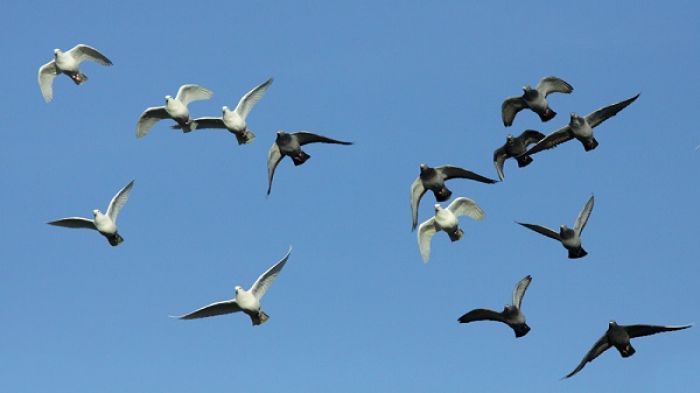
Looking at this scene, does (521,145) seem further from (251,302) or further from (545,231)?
(251,302)

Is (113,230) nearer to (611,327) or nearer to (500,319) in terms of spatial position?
(500,319)

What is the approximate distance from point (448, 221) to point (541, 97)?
5.15m

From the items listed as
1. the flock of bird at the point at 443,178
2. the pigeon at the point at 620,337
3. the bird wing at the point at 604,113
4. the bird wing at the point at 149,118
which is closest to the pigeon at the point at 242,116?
the flock of bird at the point at 443,178

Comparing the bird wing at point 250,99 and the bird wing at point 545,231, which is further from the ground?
the bird wing at point 250,99

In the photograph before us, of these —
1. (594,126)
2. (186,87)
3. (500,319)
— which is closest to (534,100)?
(594,126)

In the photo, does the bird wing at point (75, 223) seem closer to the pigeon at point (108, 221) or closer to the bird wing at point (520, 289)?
the pigeon at point (108, 221)

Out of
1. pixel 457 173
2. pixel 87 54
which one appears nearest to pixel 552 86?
pixel 457 173

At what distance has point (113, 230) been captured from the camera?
56125 mm

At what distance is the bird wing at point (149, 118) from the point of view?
55906 mm

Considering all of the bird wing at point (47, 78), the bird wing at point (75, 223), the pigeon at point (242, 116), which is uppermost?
the bird wing at point (47, 78)

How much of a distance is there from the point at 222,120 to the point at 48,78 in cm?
755

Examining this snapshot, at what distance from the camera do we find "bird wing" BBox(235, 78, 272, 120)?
54.4 meters

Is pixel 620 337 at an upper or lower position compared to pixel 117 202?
lower

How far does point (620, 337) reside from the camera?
52.4m
